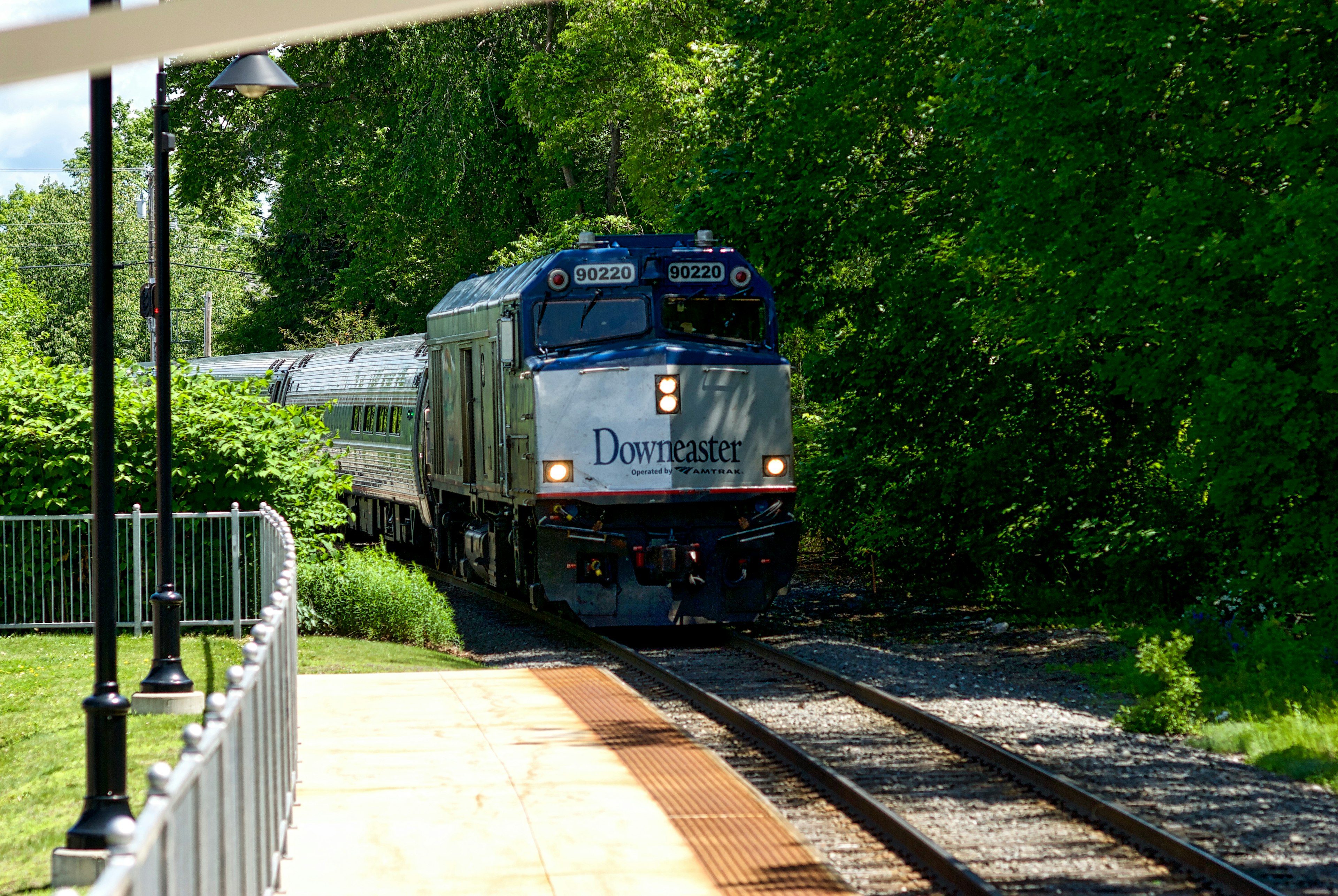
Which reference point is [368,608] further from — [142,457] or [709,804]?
[709,804]

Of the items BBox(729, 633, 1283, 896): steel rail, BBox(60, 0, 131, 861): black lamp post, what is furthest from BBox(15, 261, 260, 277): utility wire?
BBox(60, 0, 131, 861): black lamp post

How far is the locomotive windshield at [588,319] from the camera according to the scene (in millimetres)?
16391

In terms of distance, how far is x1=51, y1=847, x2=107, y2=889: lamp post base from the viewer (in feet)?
24.0

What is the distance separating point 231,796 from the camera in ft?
16.1

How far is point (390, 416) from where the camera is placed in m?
24.8

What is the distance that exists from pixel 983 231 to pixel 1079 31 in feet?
8.10

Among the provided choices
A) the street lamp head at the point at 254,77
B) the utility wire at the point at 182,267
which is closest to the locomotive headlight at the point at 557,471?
the street lamp head at the point at 254,77

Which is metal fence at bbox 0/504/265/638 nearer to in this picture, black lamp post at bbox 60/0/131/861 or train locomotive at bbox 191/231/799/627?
train locomotive at bbox 191/231/799/627

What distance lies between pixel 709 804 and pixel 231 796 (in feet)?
14.0

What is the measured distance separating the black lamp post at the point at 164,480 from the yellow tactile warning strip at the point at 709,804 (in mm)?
3169

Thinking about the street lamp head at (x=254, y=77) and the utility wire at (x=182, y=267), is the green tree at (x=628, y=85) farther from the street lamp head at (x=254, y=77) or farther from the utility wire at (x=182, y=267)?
the utility wire at (x=182, y=267)

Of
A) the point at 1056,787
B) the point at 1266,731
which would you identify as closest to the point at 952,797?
the point at 1056,787

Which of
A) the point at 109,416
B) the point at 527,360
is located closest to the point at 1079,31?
the point at 527,360

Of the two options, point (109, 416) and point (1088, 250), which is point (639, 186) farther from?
point (109, 416)
